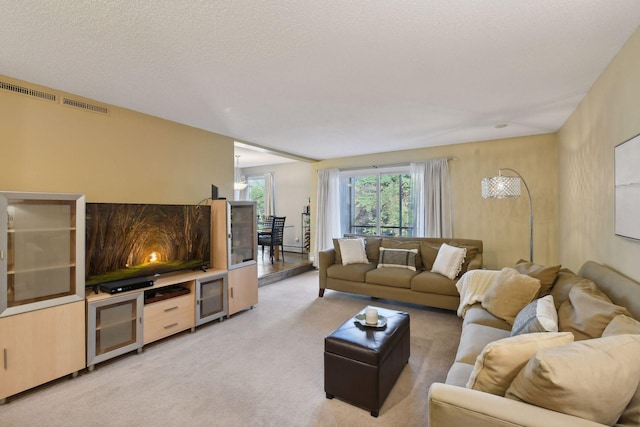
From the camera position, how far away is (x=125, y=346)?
2678 mm

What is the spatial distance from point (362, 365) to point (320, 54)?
2180 mm

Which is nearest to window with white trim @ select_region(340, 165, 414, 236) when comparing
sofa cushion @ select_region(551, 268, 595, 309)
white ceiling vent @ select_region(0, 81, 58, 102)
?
sofa cushion @ select_region(551, 268, 595, 309)

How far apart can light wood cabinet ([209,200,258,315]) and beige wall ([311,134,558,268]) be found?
331 centimetres

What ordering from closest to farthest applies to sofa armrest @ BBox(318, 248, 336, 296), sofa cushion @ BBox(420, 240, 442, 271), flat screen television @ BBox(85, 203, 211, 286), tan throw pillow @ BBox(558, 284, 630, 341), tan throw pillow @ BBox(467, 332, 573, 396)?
tan throw pillow @ BBox(467, 332, 573, 396) → tan throw pillow @ BBox(558, 284, 630, 341) → flat screen television @ BBox(85, 203, 211, 286) → sofa cushion @ BBox(420, 240, 442, 271) → sofa armrest @ BBox(318, 248, 336, 296)

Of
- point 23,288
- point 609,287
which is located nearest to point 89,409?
point 23,288

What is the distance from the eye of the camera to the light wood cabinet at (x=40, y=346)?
82.5 inches

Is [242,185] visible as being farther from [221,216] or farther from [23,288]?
[23,288]

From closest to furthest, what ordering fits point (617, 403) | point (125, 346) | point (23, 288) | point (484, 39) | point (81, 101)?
point (617, 403), point (484, 39), point (23, 288), point (125, 346), point (81, 101)

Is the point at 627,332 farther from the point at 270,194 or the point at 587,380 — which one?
the point at 270,194

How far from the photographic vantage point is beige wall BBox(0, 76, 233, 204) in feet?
8.33

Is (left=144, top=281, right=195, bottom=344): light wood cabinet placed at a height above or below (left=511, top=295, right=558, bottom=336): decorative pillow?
below

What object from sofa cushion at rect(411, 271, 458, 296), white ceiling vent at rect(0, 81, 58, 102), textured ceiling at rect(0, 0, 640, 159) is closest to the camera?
textured ceiling at rect(0, 0, 640, 159)

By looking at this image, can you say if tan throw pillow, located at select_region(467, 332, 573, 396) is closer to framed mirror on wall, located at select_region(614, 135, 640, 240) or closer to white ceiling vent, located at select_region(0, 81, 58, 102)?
framed mirror on wall, located at select_region(614, 135, 640, 240)

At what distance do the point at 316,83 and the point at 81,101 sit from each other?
232cm
